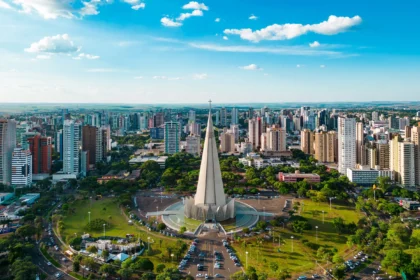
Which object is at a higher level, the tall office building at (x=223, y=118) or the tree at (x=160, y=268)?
the tall office building at (x=223, y=118)

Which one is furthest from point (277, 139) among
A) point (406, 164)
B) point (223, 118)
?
point (223, 118)

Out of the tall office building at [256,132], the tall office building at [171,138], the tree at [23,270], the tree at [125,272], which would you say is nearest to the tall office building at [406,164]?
the tall office building at [256,132]

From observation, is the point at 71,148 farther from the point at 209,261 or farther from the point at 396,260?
the point at 396,260

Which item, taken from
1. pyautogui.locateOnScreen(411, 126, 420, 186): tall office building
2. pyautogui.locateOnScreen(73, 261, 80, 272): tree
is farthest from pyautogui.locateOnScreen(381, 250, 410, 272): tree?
pyautogui.locateOnScreen(411, 126, 420, 186): tall office building

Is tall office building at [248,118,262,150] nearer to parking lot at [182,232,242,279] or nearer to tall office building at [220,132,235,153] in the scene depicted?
tall office building at [220,132,235,153]

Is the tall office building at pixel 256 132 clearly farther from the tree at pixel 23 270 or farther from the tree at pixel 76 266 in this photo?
the tree at pixel 23 270

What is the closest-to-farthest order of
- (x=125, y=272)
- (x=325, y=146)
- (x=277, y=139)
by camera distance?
1. (x=125, y=272)
2. (x=325, y=146)
3. (x=277, y=139)

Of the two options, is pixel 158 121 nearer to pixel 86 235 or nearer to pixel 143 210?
pixel 143 210
